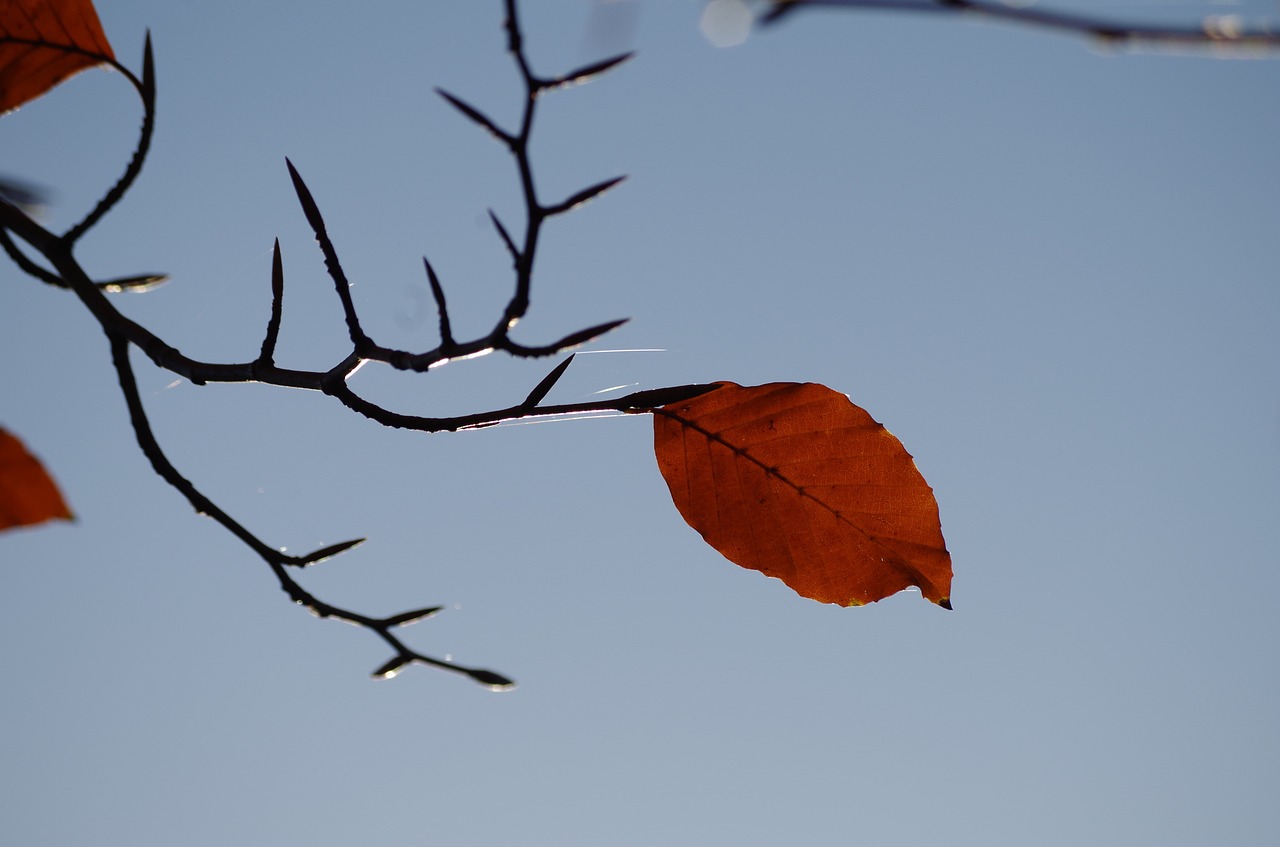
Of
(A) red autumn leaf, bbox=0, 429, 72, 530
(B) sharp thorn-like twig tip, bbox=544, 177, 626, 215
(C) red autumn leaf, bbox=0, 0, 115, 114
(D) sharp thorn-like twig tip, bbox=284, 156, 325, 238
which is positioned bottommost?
(A) red autumn leaf, bbox=0, 429, 72, 530

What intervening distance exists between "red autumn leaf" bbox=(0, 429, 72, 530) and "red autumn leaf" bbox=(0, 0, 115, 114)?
40 cm

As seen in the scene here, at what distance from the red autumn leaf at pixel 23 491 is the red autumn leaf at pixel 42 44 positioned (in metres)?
0.40

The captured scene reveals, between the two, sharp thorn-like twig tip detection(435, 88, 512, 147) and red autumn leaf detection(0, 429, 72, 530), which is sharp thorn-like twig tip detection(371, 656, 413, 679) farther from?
sharp thorn-like twig tip detection(435, 88, 512, 147)

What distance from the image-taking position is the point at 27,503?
46 cm

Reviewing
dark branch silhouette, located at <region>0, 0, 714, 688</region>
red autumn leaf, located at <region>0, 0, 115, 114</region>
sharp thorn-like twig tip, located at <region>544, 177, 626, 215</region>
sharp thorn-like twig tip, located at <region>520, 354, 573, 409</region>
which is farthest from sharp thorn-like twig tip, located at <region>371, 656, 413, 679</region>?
red autumn leaf, located at <region>0, 0, 115, 114</region>

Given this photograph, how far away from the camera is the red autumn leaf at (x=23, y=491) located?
17.4 inches

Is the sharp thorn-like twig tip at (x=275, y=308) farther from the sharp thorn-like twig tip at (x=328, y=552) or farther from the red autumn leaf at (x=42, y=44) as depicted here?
the red autumn leaf at (x=42, y=44)

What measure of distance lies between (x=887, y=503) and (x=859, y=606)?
79 millimetres

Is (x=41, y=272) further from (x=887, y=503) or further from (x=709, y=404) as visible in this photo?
(x=887, y=503)

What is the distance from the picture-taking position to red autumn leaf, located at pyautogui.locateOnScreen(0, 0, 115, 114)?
0.67 meters

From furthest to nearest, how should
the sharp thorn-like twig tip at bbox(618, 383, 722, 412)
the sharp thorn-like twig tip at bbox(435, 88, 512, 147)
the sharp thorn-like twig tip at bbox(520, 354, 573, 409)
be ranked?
the sharp thorn-like twig tip at bbox(618, 383, 722, 412)
the sharp thorn-like twig tip at bbox(520, 354, 573, 409)
the sharp thorn-like twig tip at bbox(435, 88, 512, 147)

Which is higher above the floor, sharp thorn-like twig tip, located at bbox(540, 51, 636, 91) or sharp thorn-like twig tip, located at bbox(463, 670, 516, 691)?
sharp thorn-like twig tip, located at bbox(540, 51, 636, 91)

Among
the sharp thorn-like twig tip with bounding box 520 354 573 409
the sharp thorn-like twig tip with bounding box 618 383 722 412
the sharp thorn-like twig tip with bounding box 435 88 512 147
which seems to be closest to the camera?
the sharp thorn-like twig tip with bounding box 435 88 512 147

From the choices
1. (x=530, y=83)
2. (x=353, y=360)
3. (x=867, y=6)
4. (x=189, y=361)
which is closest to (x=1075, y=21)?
(x=867, y=6)
